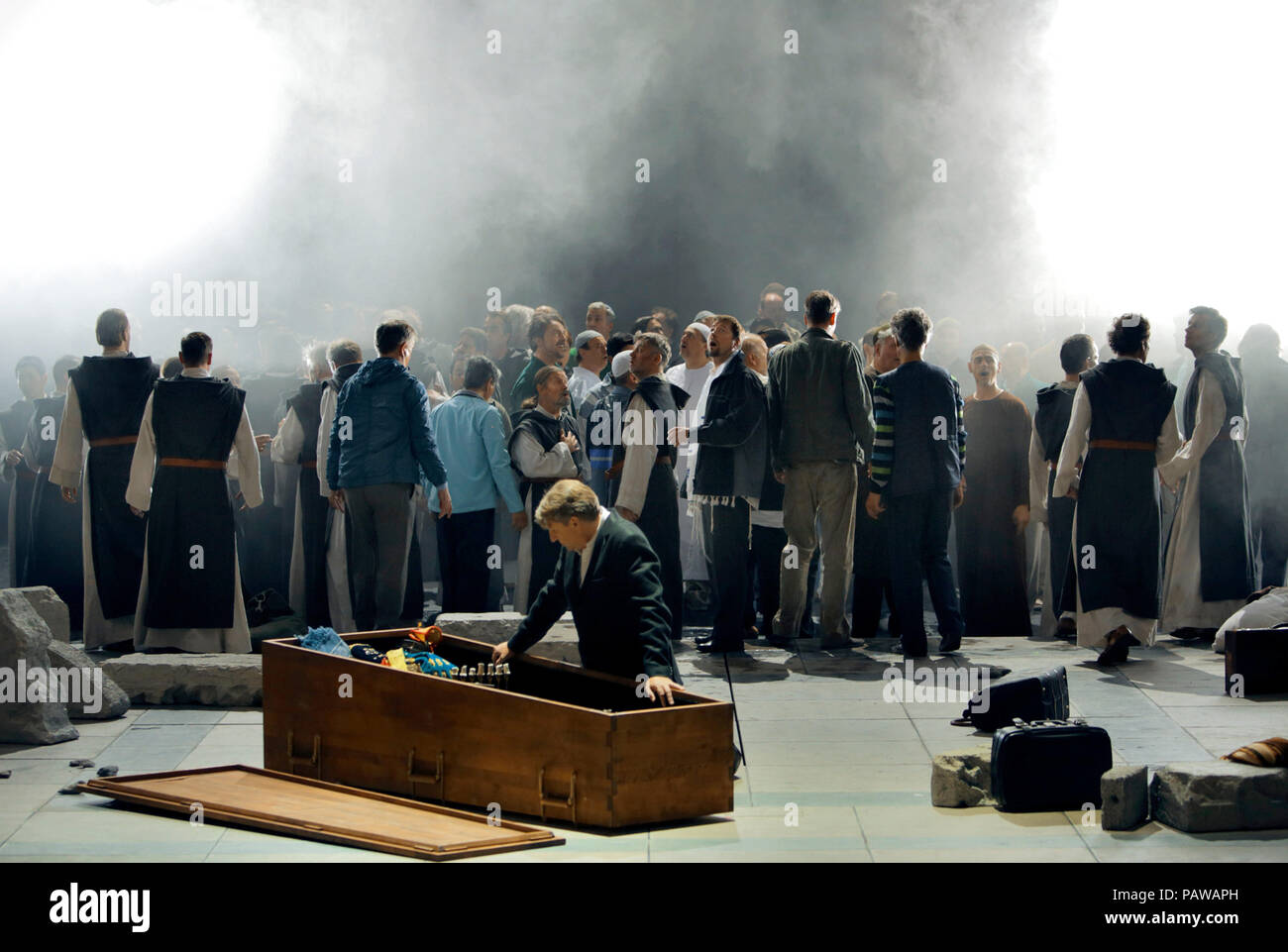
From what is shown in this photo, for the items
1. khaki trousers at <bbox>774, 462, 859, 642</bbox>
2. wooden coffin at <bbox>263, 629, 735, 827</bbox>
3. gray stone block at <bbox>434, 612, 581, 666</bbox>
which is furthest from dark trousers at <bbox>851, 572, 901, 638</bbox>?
wooden coffin at <bbox>263, 629, 735, 827</bbox>

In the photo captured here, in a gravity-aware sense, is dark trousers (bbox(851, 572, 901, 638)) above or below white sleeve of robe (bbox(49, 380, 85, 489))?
below

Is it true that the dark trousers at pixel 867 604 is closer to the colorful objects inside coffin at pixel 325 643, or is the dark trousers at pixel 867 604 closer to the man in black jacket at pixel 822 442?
the man in black jacket at pixel 822 442

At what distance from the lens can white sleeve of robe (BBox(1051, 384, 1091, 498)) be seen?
29.1 ft

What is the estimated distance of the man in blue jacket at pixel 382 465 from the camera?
9062 millimetres

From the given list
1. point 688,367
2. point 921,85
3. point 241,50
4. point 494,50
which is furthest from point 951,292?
point 241,50

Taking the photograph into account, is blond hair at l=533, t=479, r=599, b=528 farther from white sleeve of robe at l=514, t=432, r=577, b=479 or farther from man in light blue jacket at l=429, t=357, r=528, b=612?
man in light blue jacket at l=429, t=357, r=528, b=612

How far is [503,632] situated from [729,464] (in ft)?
5.39

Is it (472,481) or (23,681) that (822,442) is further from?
(23,681)

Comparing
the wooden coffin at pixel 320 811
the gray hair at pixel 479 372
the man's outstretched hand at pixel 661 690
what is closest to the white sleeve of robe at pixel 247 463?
the gray hair at pixel 479 372

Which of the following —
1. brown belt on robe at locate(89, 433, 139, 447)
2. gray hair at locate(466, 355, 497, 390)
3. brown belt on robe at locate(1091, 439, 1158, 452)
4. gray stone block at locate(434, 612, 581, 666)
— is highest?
gray hair at locate(466, 355, 497, 390)

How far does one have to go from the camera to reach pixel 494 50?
15.6 metres

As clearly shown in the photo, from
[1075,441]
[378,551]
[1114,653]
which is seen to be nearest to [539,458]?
[378,551]

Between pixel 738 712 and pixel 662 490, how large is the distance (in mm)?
1821

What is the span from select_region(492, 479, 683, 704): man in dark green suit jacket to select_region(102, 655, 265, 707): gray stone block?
234 cm
